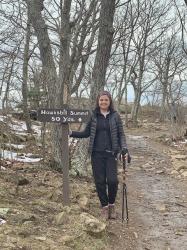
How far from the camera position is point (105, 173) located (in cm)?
716

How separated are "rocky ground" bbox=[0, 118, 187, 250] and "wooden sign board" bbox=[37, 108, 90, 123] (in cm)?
127

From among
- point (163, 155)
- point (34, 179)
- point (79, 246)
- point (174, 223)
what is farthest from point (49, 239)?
point (163, 155)

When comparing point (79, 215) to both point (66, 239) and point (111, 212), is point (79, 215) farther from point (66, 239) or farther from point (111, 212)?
point (66, 239)

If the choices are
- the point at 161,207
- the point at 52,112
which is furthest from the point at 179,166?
the point at 52,112

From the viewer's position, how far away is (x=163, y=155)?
17172 millimetres

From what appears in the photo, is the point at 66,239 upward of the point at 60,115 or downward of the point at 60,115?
downward

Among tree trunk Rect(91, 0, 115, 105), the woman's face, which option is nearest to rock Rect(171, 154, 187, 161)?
tree trunk Rect(91, 0, 115, 105)

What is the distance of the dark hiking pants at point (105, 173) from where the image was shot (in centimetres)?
702

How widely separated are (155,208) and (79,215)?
236 cm

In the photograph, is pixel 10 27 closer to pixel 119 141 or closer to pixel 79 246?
pixel 119 141

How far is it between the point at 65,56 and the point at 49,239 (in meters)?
4.48

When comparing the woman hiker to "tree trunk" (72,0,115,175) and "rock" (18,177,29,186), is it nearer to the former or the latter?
"rock" (18,177,29,186)

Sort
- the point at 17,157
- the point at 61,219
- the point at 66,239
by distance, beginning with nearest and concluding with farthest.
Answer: the point at 66,239
the point at 61,219
the point at 17,157

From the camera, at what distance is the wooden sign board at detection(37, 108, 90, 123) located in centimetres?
682
